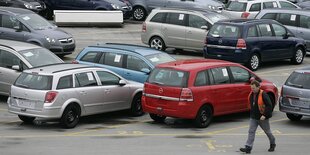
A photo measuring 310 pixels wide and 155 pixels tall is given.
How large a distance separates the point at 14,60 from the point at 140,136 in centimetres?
553

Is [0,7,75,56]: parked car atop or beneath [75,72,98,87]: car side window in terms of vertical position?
beneath

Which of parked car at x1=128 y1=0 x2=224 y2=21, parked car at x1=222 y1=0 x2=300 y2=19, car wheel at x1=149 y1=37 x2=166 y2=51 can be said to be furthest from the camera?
parked car at x1=128 y1=0 x2=224 y2=21

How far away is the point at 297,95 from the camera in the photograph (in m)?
18.7

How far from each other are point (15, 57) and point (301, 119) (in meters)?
7.85

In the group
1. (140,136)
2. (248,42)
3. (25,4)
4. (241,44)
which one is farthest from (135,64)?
(25,4)

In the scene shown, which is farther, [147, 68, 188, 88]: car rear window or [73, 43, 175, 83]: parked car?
[73, 43, 175, 83]: parked car

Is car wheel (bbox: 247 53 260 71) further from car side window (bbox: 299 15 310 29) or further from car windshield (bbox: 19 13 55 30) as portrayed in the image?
car windshield (bbox: 19 13 55 30)

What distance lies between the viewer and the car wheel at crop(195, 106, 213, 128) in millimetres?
18391

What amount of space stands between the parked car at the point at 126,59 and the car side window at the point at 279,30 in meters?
6.33

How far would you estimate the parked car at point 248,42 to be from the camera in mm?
25938

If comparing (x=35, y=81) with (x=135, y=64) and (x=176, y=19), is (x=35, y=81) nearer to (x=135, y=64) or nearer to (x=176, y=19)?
(x=135, y=64)

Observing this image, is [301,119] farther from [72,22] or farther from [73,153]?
[72,22]

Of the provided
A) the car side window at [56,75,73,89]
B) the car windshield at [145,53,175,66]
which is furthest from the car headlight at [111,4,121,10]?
the car side window at [56,75,73,89]

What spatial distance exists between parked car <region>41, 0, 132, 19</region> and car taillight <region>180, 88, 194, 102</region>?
19215mm
